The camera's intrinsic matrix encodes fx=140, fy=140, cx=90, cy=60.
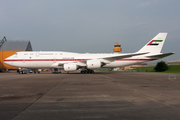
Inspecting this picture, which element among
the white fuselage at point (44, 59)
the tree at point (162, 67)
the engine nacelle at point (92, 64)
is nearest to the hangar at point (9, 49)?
the white fuselage at point (44, 59)

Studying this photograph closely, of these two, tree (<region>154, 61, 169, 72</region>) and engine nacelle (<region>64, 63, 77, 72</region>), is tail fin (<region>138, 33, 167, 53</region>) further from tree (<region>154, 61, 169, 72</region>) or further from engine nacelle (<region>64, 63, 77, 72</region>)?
tree (<region>154, 61, 169, 72</region>)

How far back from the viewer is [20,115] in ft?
10.6

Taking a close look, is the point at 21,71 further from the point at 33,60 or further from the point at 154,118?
the point at 154,118

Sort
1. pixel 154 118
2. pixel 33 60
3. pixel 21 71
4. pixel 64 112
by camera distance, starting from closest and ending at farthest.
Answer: pixel 154 118 < pixel 64 112 < pixel 33 60 < pixel 21 71

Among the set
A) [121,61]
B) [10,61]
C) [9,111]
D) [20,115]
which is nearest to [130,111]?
[20,115]

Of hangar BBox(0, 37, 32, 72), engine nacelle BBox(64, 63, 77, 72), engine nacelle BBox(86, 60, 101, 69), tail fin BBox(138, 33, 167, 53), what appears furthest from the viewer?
hangar BBox(0, 37, 32, 72)

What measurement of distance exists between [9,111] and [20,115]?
53 cm

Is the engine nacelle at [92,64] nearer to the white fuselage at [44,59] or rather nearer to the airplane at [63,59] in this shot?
the airplane at [63,59]

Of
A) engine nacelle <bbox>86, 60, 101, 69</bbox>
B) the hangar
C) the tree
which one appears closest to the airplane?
engine nacelle <bbox>86, 60, 101, 69</bbox>

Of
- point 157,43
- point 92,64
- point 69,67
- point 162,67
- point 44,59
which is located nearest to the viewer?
point 69,67

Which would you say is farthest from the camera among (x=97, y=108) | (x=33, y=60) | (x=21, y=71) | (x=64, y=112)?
(x=21, y=71)

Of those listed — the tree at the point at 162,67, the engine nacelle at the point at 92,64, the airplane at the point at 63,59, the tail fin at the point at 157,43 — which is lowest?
the tree at the point at 162,67

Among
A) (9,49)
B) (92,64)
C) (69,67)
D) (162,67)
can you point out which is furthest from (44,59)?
(162,67)

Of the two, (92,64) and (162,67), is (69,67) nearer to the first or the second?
(92,64)
